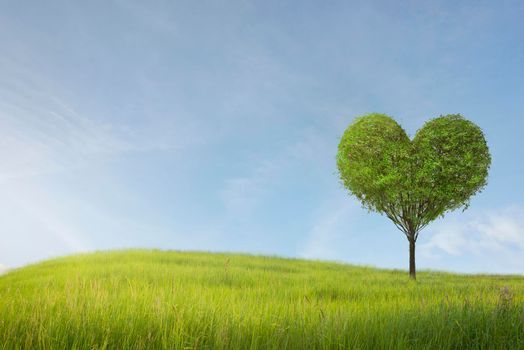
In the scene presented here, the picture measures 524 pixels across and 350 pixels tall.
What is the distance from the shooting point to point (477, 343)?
13.9 ft

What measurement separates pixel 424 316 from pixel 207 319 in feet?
8.95

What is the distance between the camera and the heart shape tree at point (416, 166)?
75.4 ft

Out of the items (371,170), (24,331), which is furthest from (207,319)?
(371,170)

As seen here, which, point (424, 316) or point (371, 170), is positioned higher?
point (371, 170)

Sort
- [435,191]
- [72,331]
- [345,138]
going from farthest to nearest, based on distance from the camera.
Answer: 1. [345,138]
2. [435,191]
3. [72,331]

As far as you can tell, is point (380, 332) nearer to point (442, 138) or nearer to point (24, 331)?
point (24, 331)

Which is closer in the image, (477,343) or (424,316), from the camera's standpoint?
(477,343)

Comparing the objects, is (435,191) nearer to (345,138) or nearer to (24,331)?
(345,138)

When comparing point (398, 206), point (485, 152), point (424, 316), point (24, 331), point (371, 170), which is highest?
point (485, 152)

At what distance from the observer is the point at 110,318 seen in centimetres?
449

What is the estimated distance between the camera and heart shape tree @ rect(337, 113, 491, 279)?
2297 cm

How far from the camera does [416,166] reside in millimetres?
23375

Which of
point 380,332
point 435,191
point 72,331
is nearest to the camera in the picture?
point 72,331

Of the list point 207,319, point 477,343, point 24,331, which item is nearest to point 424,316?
point 477,343
